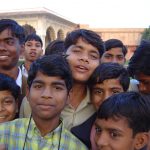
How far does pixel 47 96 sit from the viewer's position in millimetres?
1652

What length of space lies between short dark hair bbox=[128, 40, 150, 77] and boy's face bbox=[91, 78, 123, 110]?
0.36 metres

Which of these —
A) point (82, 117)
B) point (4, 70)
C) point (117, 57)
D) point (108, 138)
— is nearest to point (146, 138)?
point (108, 138)

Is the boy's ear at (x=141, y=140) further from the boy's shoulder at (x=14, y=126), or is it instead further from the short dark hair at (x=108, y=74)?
the boy's shoulder at (x=14, y=126)

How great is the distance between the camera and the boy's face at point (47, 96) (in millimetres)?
1660

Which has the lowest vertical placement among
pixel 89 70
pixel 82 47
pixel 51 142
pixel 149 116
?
pixel 51 142

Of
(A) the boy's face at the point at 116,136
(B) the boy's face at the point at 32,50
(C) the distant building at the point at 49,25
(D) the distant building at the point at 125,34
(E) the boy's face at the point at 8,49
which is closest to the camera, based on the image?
(A) the boy's face at the point at 116,136

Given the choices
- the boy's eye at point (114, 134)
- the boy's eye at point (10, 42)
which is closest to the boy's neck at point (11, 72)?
the boy's eye at point (10, 42)

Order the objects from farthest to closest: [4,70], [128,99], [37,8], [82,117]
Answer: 1. [37,8]
2. [4,70]
3. [82,117]
4. [128,99]

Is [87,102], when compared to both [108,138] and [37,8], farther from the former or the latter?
[37,8]

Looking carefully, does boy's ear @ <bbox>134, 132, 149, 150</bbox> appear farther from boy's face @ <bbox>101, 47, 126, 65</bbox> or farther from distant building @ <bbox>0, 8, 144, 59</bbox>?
distant building @ <bbox>0, 8, 144, 59</bbox>

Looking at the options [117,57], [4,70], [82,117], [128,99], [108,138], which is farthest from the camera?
[117,57]

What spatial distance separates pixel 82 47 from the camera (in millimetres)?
2076

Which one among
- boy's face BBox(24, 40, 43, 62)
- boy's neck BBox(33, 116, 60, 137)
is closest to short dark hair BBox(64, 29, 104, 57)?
boy's neck BBox(33, 116, 60, 137)

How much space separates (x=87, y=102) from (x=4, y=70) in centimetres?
91
